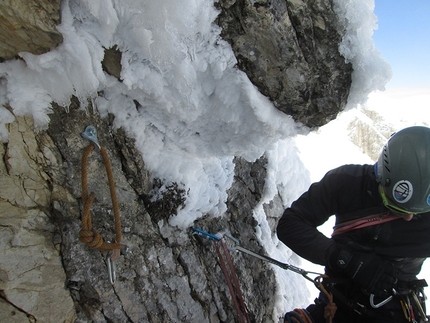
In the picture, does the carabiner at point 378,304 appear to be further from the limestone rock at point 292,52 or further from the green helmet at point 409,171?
the limestone rock at point 292,52

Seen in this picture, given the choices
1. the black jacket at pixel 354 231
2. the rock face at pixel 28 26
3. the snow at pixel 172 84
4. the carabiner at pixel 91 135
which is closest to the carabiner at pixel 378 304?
the black jacket at pixel 354 231

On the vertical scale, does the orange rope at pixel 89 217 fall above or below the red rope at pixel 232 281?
above

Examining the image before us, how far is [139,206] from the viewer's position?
2557mm

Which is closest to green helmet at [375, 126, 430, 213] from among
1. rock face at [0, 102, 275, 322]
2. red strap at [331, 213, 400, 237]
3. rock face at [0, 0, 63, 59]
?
red strap at [331, 213, 400, 237]

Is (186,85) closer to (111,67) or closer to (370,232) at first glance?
(111,67)

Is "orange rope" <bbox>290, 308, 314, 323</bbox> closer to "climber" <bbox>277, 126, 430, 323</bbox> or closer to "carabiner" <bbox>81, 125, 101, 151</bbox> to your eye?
"climber" <bbox>277, 126, 430, 323</bbox>

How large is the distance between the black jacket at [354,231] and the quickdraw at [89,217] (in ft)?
4.28

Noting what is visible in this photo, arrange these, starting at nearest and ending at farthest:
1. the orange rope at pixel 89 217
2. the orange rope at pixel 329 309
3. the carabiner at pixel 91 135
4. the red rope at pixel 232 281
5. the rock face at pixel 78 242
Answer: the rock face at pixel 78 242 < the orange rope at pixel 89 217 < the carabiner at pixel 91 135 < the orange rope at pixel 329 309 < the red rope at pixel 232 281

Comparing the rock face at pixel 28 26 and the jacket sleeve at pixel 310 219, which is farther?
the jacket sleeve at pixel 310 219

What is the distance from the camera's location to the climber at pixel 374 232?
207 cm

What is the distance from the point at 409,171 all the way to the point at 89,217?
2.27 meters

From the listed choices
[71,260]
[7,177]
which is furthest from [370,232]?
[7,177]

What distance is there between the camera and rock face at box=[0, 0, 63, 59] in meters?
1.61

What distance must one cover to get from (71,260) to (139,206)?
0.65 m
